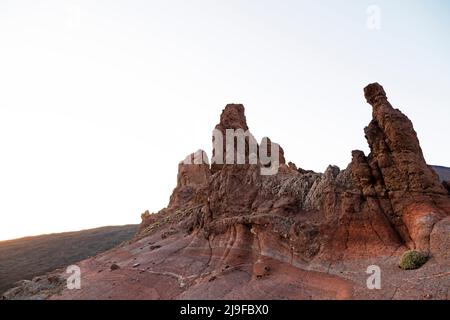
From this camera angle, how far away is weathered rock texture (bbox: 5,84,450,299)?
19328mm

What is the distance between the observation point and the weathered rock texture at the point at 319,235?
63.4 feet

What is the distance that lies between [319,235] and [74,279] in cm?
2736

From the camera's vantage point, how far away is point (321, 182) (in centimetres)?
2716

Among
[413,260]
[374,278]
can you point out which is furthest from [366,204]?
[374,278]

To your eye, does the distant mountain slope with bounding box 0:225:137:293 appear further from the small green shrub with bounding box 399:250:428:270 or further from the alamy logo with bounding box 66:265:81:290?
the small green shrub with bounding box 399:250:428:270

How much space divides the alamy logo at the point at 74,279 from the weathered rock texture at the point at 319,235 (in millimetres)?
1520

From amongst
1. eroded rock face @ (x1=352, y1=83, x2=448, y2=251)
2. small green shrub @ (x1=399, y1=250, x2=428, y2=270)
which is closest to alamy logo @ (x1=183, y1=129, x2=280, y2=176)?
eroded rock face @ (x1=352, y1=83, x2=448, y2=251)

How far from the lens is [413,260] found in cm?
1788

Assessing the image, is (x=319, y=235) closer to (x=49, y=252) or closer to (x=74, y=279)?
(x=74, y=279)

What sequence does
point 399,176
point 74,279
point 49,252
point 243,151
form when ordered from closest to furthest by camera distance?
point 399,176 < point 74,279 < point 243,151 < point 49,252
